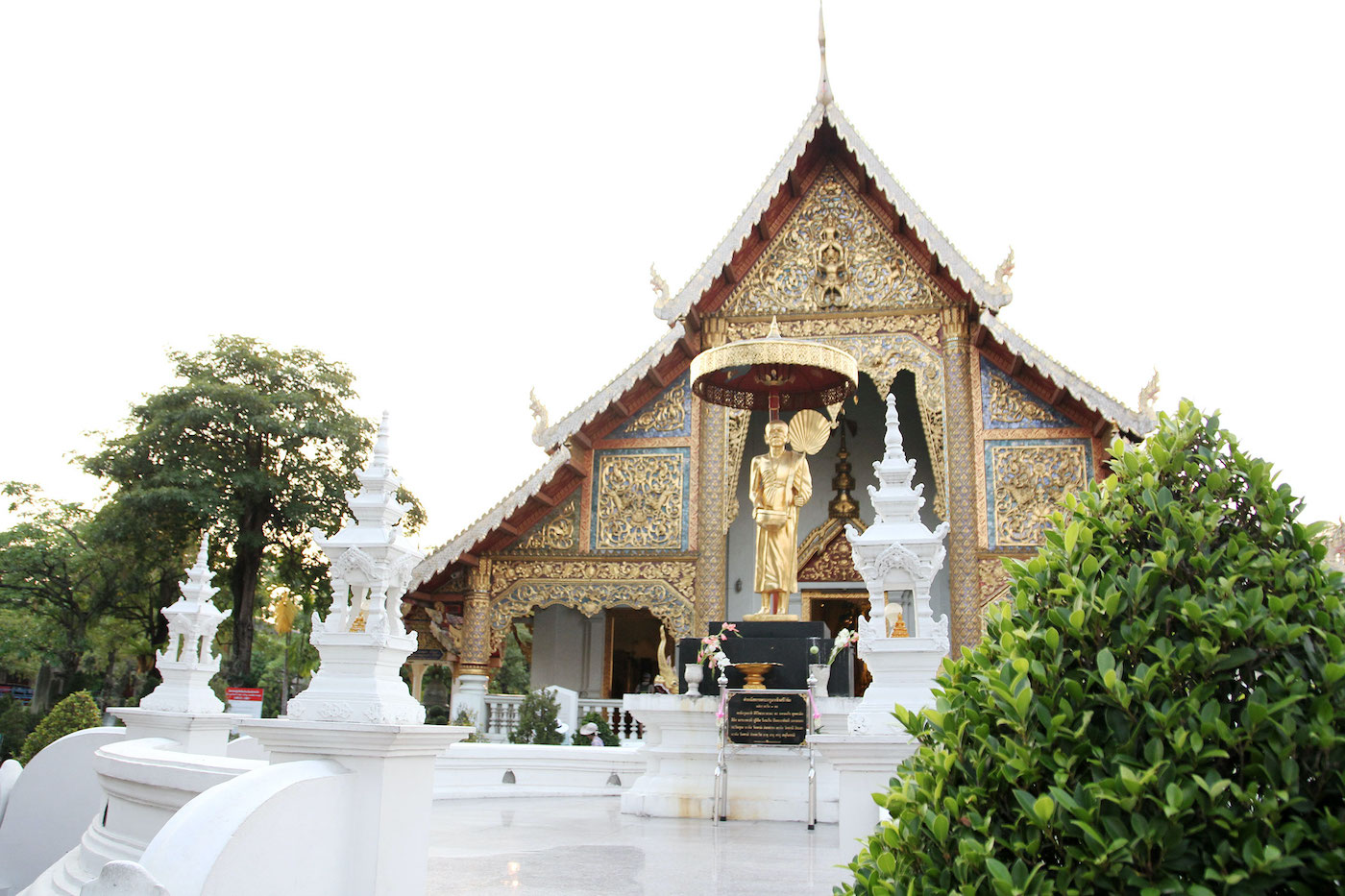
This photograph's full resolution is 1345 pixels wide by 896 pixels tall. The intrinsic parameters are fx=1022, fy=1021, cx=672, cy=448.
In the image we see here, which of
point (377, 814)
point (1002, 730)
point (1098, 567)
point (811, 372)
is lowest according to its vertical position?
point (377, 814)

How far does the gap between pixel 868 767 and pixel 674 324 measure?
898 centimetres

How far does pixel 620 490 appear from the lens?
12.0 meters

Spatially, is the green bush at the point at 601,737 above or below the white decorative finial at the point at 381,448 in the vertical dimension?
below

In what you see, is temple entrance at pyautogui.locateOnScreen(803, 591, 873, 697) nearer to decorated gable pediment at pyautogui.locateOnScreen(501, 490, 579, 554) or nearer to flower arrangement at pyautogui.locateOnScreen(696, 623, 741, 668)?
decorated gable pediment at pyautogui.locateOnScreen(501, 490, 579, 554)

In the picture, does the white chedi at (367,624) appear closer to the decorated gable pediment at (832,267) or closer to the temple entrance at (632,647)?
the decorated gable pediment at (832,267)

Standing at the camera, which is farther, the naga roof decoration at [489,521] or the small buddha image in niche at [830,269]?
the small buddha image in niche at [830,269]

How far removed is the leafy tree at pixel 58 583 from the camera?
1856 centimetres

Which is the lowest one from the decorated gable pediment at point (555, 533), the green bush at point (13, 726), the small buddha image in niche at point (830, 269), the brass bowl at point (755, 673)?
the green bush at point (13, 726)

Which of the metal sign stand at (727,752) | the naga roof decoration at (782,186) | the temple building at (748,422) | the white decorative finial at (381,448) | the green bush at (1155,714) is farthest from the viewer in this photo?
the naga roof decoration at (782,186)

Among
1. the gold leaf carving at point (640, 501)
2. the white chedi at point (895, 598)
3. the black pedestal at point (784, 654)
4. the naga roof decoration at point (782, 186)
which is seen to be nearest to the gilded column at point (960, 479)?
the naga roof decoration at point (782, 186)

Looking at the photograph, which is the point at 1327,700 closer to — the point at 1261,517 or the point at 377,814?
the point at 1261,517

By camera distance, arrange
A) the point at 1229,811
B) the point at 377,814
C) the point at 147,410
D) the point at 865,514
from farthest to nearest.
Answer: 1. the point at 147,410
2. the point at 865,514
3. the point at 377,814
4. the point at 1229,811

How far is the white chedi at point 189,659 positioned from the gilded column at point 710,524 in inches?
224

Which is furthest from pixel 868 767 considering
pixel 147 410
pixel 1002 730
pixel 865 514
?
pixel 147 410
